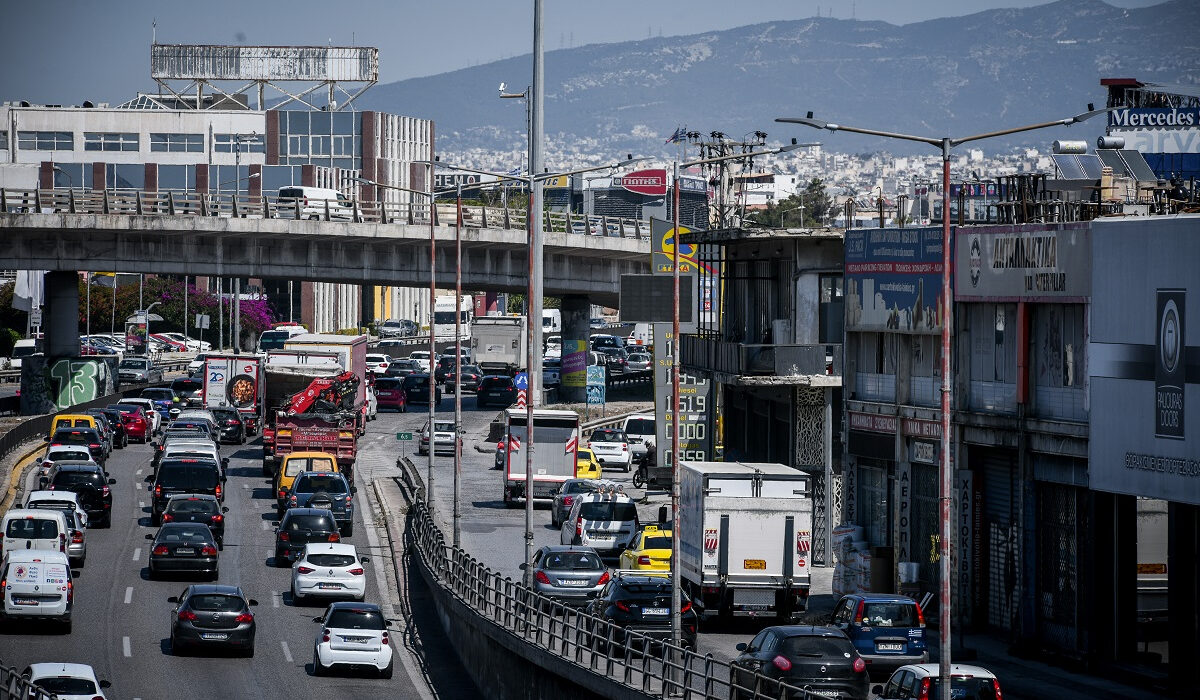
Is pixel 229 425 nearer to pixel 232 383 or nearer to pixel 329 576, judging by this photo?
pixel 232 383

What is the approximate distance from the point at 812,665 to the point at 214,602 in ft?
48.1

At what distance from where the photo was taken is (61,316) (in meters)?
78.2

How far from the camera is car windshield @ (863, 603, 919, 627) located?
→ 28.6 metres

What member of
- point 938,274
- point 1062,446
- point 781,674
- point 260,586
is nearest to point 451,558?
point 260,586

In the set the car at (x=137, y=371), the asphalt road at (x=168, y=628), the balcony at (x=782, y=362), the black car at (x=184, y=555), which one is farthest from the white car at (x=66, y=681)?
the car at (x=137, y=371)

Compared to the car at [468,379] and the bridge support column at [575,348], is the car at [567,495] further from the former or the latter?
the car at [468,379]

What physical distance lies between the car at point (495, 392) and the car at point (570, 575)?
54.0 meters

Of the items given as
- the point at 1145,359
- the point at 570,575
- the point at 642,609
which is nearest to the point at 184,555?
the point at 570,575

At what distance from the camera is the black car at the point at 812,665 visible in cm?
2419

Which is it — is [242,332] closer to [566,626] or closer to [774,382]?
[774,382]

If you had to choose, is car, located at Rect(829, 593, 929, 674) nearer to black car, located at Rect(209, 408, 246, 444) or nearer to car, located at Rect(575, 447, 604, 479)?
car, located at Rect(575, 447, 604, 479)

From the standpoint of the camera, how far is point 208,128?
149 meters

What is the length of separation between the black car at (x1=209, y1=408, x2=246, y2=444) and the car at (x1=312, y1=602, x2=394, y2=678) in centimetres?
3790

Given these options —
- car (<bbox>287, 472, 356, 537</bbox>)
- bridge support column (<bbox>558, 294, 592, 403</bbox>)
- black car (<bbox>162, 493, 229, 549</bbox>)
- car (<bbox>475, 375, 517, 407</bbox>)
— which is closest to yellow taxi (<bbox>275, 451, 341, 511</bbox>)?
car (<bbox>287, 472, 356, 537</bbox>)
